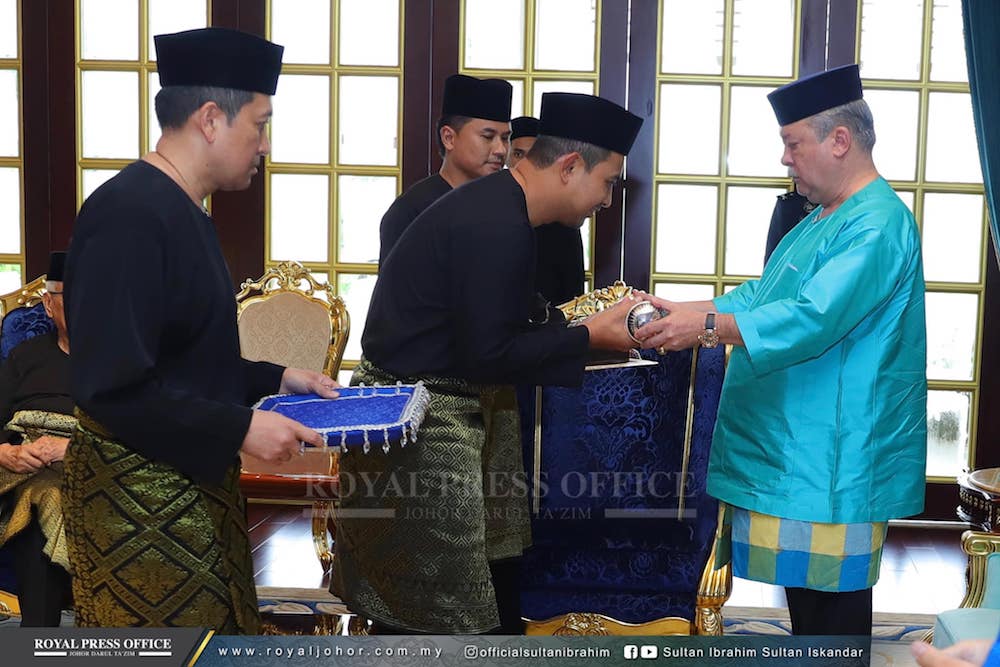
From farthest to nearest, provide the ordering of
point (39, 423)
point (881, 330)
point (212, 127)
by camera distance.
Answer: point (39, 423) → point (881, 330) → point (212, 127)

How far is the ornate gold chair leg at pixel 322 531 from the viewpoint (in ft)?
12.1

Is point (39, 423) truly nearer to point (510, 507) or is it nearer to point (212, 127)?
point (510, 507)

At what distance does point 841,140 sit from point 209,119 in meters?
1.21

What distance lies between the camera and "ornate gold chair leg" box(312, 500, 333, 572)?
368 cm

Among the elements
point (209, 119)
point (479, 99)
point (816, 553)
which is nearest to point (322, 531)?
point (479, 99)

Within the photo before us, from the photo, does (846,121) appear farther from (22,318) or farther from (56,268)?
(22,318)

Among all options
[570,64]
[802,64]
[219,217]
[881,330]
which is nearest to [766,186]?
[802,64]

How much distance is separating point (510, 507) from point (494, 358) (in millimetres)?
625

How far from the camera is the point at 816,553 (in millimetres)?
2148

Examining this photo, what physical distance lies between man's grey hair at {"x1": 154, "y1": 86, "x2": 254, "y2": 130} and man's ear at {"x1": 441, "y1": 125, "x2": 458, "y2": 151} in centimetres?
191

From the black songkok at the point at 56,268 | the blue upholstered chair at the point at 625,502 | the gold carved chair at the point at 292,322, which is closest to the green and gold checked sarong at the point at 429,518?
the blue upholstered chair at the point at 625,502

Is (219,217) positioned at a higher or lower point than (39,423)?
higher

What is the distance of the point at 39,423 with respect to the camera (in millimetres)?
2924

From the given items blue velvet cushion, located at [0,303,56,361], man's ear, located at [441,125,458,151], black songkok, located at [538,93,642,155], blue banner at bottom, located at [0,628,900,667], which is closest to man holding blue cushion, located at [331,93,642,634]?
black songkok, located at [538,93,642,155]
